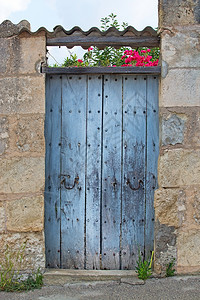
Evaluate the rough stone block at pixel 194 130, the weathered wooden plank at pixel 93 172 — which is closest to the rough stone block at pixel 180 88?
the rough stone block at pixel 194 130

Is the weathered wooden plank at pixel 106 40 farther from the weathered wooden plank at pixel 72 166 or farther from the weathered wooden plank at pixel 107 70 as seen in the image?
the weathered wooden plank at pixel 72 166

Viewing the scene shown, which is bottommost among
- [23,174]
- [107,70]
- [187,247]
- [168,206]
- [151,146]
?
[187,247]

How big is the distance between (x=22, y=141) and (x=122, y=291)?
165 centimetres

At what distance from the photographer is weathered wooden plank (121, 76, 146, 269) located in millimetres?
3910

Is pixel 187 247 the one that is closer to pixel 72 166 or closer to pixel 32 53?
pixel 72 166

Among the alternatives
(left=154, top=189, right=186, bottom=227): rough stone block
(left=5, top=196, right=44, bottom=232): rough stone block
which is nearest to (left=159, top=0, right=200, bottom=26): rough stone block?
(left=154, top=189, right=186, bottom=227): rough stone block

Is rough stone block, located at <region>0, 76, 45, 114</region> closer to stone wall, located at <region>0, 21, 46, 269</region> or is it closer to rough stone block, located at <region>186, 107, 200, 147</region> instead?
stone wall, located at <region>0, 21, 46, 269</region>

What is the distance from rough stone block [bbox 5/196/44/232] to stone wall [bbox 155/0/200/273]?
1124mm

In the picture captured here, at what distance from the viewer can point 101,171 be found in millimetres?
3914

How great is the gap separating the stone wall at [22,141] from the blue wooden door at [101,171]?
0.23 m

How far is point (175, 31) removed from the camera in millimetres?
3725

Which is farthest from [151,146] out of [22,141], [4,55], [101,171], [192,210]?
[4,55]

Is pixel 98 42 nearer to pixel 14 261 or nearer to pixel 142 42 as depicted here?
pixel 142 42

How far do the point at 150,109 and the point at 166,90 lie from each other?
28 centimetres
